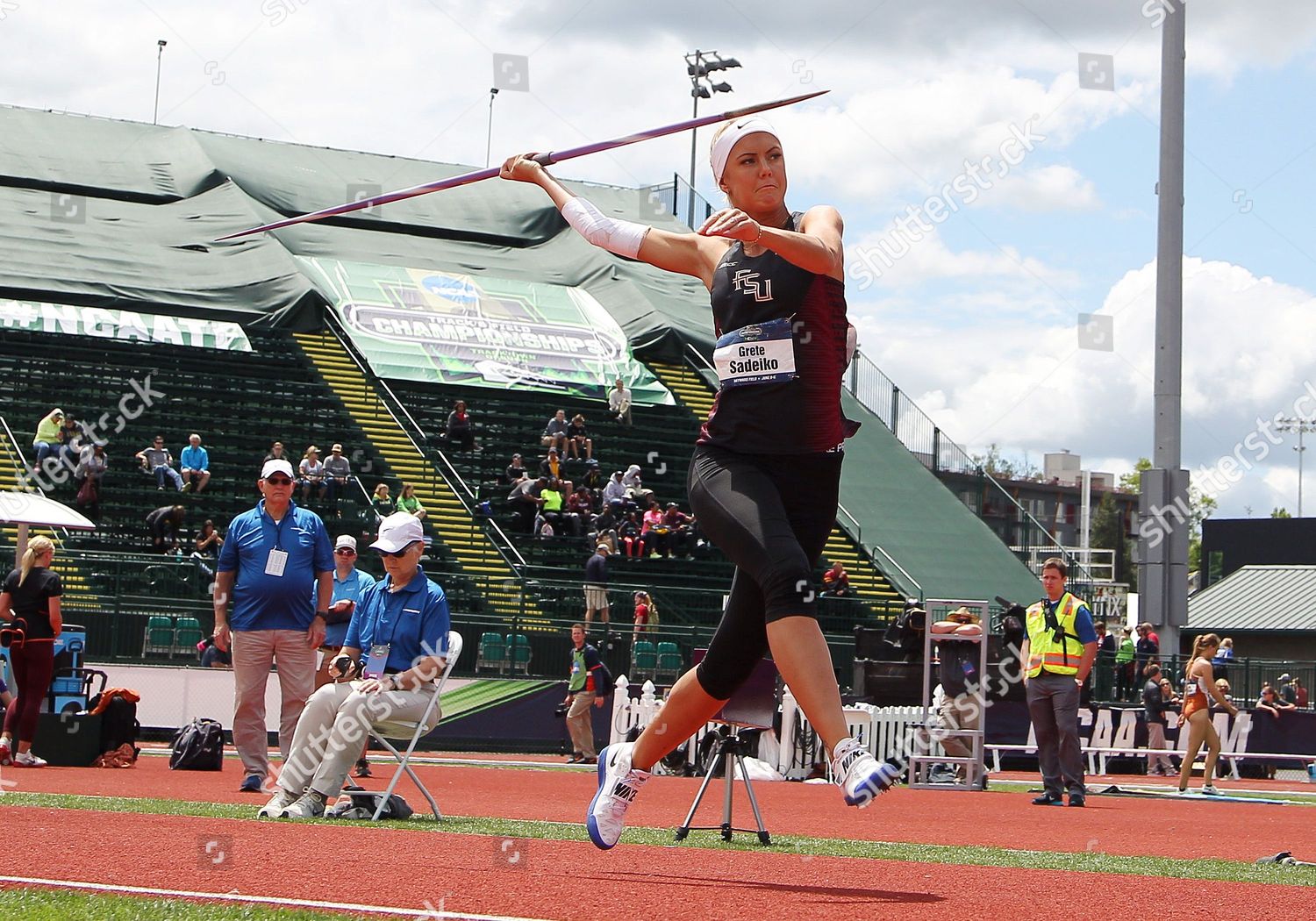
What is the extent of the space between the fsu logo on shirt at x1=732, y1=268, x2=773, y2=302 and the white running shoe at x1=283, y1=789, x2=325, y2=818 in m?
4.11

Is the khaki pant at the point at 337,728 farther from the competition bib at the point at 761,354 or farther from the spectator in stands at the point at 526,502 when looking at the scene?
the spectator in stands at the point at 526,502

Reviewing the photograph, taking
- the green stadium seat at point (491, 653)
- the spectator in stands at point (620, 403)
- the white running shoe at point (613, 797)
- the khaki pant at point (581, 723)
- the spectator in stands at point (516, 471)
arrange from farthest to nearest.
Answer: the spectator in stands at point (620, 403) < the spectator in stands at point (516, 471) < the green stadium seat at point (491, 653) < the khaki pant at point (581, 723) < the white running shoe at point (613, 797)

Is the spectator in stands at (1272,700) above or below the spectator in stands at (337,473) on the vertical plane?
below

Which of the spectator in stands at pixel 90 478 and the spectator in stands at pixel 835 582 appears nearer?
the spectator in stands at pixel 90 478

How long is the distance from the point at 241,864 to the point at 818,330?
2.26 m

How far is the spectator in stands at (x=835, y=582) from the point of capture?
3000cm

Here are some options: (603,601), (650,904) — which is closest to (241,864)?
(650,904)

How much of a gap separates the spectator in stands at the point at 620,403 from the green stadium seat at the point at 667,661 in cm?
1363

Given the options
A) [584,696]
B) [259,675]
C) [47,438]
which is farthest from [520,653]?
[259,675]

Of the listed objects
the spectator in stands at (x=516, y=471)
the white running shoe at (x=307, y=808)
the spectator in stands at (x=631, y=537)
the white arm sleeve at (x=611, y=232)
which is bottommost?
the white running shoe at (x=307, y=808)

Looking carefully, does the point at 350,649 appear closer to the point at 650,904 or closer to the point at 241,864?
the point at 241,864

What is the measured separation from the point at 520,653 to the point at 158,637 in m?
4.21

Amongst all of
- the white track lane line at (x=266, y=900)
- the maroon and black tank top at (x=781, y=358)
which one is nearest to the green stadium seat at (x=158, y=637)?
the white track lane line at (x=266, y=900)

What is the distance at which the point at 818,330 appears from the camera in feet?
16.5
